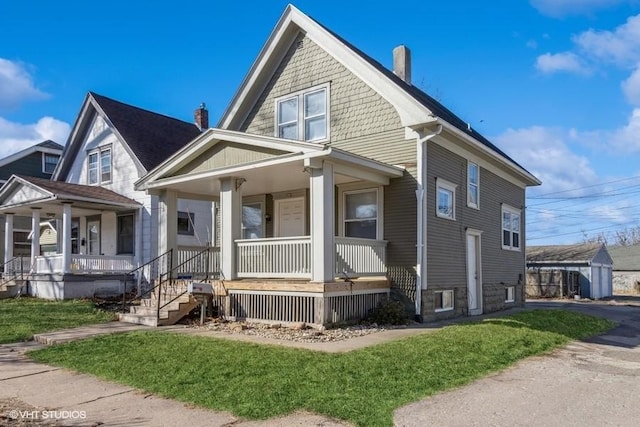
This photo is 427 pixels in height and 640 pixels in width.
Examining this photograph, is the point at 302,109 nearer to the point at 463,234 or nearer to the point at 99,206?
the point at 463,234

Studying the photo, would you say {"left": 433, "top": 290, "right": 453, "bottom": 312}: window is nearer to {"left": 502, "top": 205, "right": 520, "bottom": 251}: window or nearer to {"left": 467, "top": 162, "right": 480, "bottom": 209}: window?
{"left": 467, "top": 162, "right": 480, "bottom": 209}: window

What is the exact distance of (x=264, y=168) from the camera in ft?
38.6

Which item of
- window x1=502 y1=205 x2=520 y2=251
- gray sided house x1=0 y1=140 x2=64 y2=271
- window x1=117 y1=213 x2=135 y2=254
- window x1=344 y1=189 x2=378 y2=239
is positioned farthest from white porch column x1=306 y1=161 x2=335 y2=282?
gray sided house x1=0 y1=140 x2=64 y2=271

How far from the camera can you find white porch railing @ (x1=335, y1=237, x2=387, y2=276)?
11602 mm

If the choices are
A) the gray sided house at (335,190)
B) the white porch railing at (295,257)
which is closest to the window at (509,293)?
the gray sided house at (335,190)

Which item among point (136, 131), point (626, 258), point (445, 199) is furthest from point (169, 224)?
point (626, 258)

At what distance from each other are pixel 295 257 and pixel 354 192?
3.02m

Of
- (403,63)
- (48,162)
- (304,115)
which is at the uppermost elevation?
(403,63)

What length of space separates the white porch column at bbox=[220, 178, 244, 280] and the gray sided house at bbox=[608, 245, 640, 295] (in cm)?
3761

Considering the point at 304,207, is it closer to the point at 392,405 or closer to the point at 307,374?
the point at 307,374

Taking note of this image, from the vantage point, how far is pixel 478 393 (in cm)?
629

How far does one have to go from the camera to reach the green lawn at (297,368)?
5.73 m

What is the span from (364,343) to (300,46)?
9333 millimetres

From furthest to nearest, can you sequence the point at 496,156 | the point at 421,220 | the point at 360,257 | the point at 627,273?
1. the point at 627,273
2. the point at 496,156
3. the point at 421,220
4. the point at 360,257
